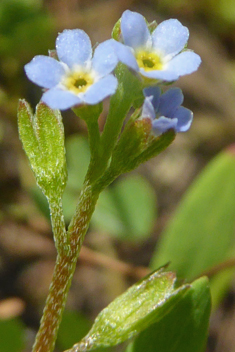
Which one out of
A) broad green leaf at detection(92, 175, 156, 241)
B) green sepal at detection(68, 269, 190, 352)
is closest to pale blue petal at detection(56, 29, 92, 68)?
green sepal at detection(68, 269, 190, 352)

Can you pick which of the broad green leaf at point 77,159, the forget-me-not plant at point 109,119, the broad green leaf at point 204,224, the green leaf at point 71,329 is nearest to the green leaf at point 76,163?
the broad green leaf at point 77,159

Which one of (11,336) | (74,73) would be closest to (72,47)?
(74,73)

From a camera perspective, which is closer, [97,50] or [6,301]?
[97,50]

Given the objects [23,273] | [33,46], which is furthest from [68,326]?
[33,46]

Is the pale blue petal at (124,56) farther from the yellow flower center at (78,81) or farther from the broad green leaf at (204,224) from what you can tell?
the broad green leaf at (204,224)

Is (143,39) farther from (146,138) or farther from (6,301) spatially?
(6,301)

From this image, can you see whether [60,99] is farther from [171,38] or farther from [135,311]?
[135,311]
